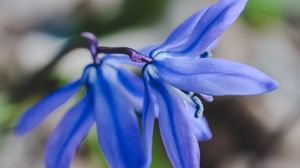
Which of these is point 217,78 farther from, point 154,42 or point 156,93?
point 154,42

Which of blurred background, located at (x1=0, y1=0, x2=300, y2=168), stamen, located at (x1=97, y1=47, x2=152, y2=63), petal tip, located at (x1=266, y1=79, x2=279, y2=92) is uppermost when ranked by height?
stamen, located at (x1=97, y1=47, x2=152, y2=63)

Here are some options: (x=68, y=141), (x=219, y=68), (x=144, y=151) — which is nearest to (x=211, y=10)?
(x=219, y=68)

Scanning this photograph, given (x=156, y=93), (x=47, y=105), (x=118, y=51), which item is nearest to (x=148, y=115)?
(x=156, y=93)

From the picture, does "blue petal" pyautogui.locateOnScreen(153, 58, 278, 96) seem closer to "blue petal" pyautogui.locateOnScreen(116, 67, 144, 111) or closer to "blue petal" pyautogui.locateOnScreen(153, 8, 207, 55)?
"blue petal" pyautogui.locateOnScreen(153, 8, 207, 55)

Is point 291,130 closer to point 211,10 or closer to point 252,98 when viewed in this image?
point 252,98

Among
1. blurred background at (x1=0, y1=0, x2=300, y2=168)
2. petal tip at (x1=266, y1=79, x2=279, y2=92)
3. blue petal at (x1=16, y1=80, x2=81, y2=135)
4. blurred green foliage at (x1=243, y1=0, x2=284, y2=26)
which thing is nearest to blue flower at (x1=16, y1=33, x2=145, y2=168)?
blue petal at (x1=16, y1=80, x2=81, y2=135)

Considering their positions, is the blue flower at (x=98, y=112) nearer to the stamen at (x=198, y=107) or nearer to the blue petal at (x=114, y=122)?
the blue petal at (x=114, y=122)
